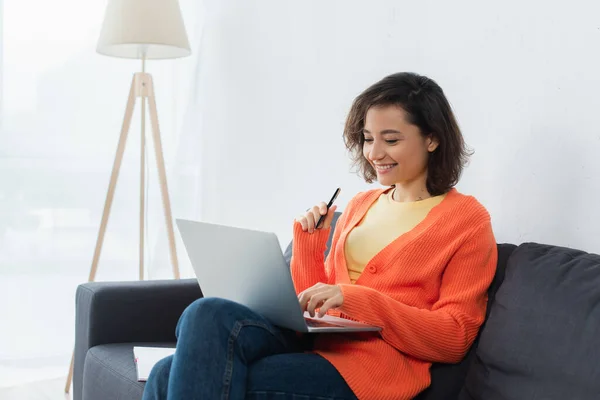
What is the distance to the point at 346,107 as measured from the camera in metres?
2.53

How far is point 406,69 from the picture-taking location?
2.24 meters

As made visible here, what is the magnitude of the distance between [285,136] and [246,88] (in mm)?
380

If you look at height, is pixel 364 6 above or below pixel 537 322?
above

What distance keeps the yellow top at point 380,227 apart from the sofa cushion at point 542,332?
10.3 inches

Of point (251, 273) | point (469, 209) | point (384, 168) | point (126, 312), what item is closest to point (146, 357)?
point (126, 312)

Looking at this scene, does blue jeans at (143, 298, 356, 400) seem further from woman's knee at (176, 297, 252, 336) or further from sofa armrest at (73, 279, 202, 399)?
sofa armrest at (73, 279, 202, 399)

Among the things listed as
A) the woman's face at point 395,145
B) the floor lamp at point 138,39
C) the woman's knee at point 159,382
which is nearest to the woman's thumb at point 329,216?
the woman's face at point 395,145

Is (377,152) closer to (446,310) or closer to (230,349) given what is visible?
(446,310)

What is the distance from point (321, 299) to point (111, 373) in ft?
2.26

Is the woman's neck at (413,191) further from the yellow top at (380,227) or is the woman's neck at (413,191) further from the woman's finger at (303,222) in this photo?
the woman's finger at (303,222)

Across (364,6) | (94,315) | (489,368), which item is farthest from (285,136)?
(489,368)

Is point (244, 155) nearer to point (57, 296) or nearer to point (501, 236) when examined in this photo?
point (57, 296)

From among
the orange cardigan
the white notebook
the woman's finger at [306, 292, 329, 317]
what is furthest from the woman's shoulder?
the white notebook

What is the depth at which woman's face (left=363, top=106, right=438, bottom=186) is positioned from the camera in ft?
5.85
